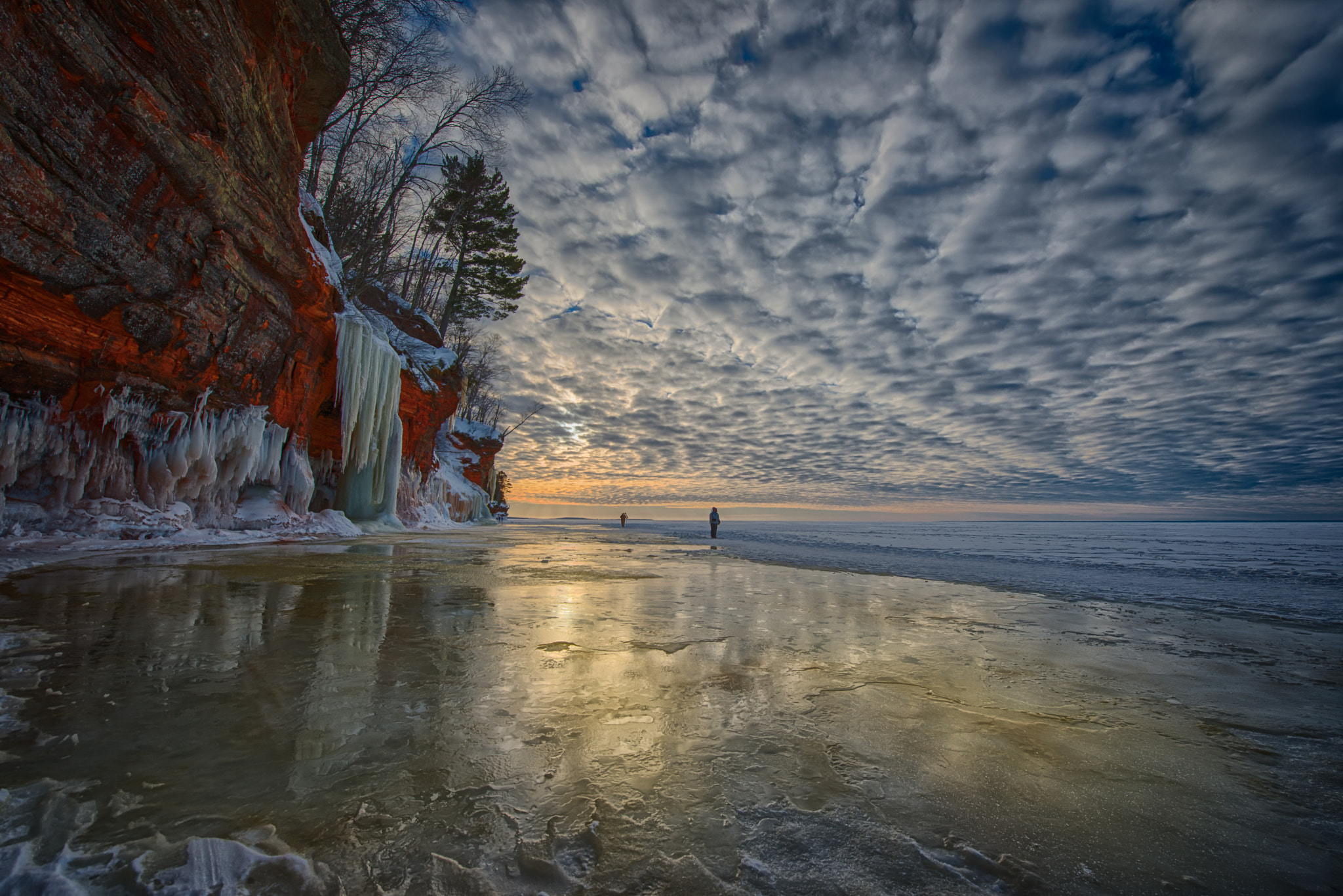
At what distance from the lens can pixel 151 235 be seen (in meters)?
7.55

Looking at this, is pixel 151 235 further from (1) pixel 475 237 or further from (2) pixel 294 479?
(1) pixel 475 237

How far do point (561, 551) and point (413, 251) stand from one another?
20.2 m

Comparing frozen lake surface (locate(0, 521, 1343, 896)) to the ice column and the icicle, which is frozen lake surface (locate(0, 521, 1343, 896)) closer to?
the icicle

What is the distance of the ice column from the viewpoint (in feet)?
46.1

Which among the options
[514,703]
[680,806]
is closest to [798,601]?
[514,703]

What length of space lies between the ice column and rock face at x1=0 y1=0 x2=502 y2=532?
7.43 ft

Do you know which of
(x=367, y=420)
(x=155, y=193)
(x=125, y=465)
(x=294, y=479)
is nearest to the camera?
(x=155, y=193)

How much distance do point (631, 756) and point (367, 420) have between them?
16.3 metres

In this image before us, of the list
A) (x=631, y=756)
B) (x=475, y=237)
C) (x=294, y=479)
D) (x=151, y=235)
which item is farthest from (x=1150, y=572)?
(x=475, y=237)

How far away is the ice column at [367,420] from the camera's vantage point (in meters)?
14.1

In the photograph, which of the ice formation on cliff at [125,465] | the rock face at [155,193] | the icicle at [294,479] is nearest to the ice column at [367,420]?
the icicle at [294,479]

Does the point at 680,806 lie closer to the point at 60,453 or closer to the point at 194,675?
the point at 194,675

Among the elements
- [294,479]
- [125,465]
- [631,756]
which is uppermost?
[294,479]

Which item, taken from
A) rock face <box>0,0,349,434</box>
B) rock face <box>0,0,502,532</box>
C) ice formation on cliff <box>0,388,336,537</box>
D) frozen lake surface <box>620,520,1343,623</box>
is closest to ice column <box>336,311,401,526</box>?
rock face <box>0,0,502,532</box>
